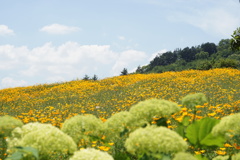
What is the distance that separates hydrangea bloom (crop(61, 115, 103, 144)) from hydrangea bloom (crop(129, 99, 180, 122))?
1.28ft

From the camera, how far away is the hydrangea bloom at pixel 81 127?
2.69 m

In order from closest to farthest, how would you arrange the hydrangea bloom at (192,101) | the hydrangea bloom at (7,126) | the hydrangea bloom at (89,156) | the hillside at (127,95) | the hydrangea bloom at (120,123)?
1. the hydrangea bloom at (89,156)
2. the hydrangea bloom at (7,126)
3. the hydrangea bloom at (120,123)
4. the hydrangea bloom at (192,101)
5. the hillside at (127,95)

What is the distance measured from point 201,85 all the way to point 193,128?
14.2m

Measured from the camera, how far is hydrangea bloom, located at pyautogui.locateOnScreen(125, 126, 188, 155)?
6.75 ft

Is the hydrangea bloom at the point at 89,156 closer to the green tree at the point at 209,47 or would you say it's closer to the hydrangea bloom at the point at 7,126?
the hydrangea bloom at the point at 7,126

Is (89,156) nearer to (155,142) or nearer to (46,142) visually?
(46,142)

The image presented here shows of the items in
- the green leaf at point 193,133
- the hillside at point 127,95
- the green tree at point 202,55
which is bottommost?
the hillside at point 127,95

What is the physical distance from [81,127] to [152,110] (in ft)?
2.32

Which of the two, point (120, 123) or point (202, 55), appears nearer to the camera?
point (120, 123)

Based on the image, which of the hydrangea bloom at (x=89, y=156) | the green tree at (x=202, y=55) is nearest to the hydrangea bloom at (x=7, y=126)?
the hydrangea bloom at (x=89, y=156)

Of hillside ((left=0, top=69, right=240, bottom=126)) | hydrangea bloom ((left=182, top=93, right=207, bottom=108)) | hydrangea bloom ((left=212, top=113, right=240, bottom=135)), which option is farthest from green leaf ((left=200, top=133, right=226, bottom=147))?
hillside ((left=0, top=69, right=240, bottom=126))

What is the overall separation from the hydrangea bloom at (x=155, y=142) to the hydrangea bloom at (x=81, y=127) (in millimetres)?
631

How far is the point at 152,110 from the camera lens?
2695 mm

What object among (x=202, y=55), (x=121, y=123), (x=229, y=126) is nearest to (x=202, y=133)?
(x=229, y=126)
